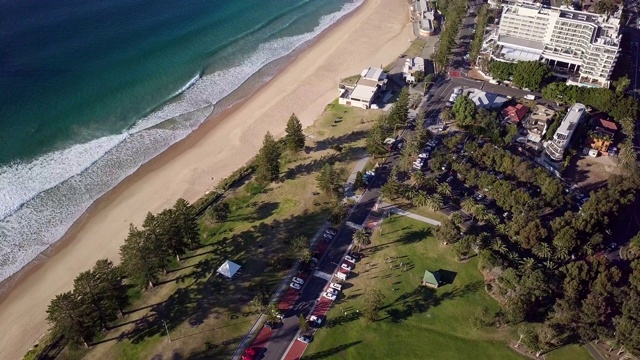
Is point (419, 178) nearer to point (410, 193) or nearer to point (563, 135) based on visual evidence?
point (410, 193)

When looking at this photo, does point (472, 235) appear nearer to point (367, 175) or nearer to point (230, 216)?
point (367, 175)

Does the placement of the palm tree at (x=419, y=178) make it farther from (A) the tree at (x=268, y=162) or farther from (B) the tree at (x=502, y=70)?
(B) the tree at (x=502, y=70)

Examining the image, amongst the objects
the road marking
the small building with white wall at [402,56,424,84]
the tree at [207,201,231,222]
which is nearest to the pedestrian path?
the road marking

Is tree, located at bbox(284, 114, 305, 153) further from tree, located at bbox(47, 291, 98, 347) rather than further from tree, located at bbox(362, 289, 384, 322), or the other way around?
tree, located at bbox(47, 291, 98, 347)

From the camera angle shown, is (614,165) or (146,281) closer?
(146,281)

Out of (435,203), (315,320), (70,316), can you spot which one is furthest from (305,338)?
(435,203)

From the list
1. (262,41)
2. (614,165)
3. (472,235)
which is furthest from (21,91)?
(614,165)

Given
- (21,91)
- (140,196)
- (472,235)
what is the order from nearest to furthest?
(472,235) < (140,196) < (21,91)
